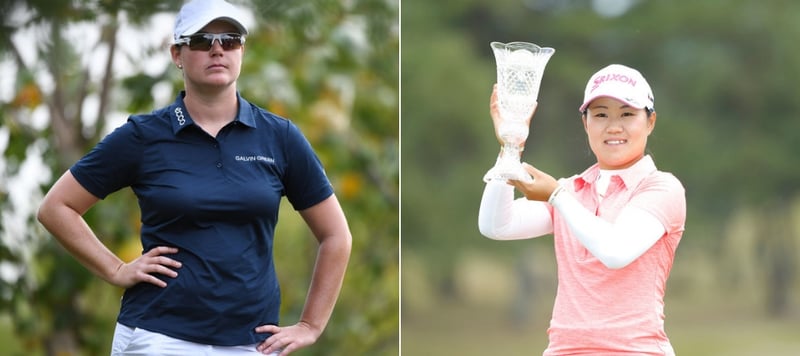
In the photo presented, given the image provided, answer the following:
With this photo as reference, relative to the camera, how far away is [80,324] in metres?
5.14

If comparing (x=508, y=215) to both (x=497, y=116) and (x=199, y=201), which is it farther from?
(x=199, y=201)

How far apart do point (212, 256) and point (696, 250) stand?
13.3 metres

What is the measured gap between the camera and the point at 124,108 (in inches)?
198

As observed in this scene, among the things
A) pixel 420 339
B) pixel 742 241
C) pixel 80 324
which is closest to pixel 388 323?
pixel 80 324

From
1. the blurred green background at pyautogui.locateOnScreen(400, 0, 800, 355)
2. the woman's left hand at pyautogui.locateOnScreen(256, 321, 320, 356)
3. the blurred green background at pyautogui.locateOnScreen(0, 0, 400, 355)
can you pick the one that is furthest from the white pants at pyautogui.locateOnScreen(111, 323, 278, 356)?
the blurred green background at pyautogui.locateOnScreen(400, 0, 800, 355)

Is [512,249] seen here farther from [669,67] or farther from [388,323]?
[388,323]

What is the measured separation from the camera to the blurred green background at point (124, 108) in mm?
4882

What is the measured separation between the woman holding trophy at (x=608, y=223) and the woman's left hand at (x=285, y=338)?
52 cm

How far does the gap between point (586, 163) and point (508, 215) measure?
1121cm

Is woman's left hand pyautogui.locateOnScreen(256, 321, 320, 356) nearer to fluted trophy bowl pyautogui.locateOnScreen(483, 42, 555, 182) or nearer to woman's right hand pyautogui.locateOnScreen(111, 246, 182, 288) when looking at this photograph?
woman's right hand pyautogui.locateOnScreen(111, 246, 182, 288)

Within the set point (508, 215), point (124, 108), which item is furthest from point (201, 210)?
point (124, 108)

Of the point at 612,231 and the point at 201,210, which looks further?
the point at 201,210

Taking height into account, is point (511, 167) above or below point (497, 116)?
below

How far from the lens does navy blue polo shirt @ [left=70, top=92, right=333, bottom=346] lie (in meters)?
2.27
